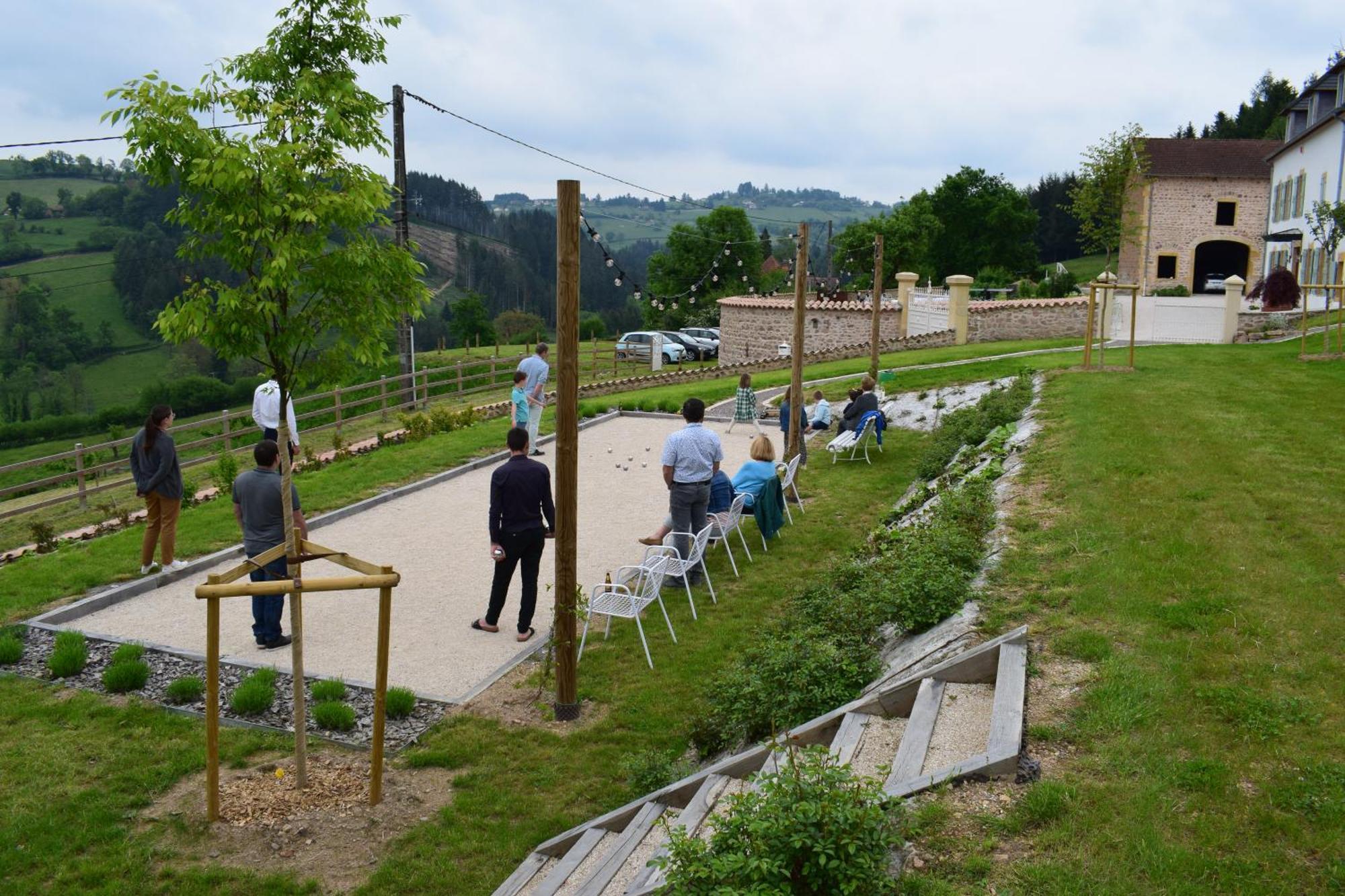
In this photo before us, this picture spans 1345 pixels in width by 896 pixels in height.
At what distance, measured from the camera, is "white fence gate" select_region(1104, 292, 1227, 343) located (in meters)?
24.2

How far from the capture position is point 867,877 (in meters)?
3.54

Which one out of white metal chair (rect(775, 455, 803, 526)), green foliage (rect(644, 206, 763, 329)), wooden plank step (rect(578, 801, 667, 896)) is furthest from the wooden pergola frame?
green foliage (rect(644, 206, 763, 329))

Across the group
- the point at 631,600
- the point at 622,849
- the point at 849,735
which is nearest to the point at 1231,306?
the point at 631,600

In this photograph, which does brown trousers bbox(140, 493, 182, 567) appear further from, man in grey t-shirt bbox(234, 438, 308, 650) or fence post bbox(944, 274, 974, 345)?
fence post bbox(944, 274, 974, 345)

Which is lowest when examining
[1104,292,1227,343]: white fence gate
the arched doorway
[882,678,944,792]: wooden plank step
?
[882,678,944,792]: wooden plank step

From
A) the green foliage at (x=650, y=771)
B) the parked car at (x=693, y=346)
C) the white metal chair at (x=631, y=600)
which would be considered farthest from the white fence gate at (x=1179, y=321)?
the green foliage at (x=650, y=771)

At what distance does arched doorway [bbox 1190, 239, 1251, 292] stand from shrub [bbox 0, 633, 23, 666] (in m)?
50.4

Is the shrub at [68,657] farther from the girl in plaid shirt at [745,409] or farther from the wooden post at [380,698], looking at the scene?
the girl in plaid shirt at [745,409]

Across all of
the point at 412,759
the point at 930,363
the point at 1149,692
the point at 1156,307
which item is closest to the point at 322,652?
the point at 412,759

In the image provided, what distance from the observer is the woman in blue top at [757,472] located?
1058 cm

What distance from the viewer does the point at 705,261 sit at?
63250mm

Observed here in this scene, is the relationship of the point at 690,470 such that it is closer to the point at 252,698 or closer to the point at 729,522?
the point at 729,522

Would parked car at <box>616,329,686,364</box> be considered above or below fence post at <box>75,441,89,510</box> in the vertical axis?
above

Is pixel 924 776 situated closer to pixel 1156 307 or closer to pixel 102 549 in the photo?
pixel 102 549
